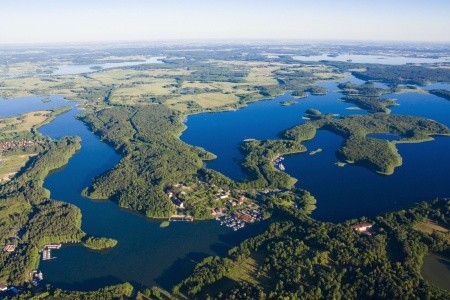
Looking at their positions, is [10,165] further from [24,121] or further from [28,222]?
[24,121]

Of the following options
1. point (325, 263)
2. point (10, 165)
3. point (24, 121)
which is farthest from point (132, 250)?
point (24, 121)

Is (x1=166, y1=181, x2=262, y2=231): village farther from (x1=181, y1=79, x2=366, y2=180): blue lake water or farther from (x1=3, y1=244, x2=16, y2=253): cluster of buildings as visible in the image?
(x1=3, y1=244, x2=16, y2=253): cluster of buildings

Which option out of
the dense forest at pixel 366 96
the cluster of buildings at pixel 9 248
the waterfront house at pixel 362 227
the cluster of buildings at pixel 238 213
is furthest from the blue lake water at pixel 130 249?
the dense forest at pixel 366 96

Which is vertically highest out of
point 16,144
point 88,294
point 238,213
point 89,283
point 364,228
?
point 364,228

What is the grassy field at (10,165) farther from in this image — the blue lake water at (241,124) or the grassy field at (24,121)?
the blue lake water at (241,124)

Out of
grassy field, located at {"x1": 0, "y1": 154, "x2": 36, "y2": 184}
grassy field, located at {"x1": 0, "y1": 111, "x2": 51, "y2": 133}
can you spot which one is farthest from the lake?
grassy field, located at {"x1": 0, "y1": 111, "x2": 51, "y2": 133}

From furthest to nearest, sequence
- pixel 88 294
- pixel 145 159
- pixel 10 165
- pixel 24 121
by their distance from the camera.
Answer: pixel 24 121 → pixel 10 165 → pixel 145 159 → pixel 88 294

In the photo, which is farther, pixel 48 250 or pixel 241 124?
pixel 241 124
